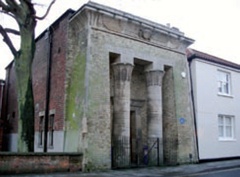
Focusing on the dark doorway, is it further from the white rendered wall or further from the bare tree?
the bare tree

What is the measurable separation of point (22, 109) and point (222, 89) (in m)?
13.5

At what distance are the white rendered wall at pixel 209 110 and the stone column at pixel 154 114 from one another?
10.7 feet

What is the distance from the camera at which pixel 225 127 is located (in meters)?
20.1

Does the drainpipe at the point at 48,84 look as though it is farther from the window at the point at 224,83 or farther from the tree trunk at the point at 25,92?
the window at the point at 224,83

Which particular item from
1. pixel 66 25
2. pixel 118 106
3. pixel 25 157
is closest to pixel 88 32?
pixel 66 25

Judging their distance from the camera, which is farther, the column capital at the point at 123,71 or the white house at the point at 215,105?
the white house at the point at 215,105

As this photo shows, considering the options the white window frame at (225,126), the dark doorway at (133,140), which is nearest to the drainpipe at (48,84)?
the dark doorway at (133,140)

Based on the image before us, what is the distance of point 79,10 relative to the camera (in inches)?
557

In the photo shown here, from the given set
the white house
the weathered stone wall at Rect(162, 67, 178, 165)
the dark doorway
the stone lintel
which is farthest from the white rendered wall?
the dark doorway

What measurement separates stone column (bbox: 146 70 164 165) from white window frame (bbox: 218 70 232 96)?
19.1ft

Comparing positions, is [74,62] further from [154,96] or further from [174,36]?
[174,36]

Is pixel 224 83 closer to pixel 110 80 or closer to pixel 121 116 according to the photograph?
pixel 110 80

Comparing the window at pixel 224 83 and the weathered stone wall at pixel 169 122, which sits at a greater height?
the window at pixel 224 83

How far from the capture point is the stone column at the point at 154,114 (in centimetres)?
1582
